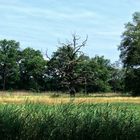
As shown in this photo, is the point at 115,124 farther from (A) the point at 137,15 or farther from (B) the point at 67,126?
(A) the point at 137,15

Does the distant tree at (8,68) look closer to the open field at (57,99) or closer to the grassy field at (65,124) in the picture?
the open field at (57,99)

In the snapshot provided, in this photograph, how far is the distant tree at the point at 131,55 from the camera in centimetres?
10319

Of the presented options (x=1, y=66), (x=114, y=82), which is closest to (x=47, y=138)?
(x=1, y=66)

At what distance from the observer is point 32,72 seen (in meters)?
144

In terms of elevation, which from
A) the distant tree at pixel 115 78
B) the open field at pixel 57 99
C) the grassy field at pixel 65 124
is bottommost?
the grassy field at pixel 65 124

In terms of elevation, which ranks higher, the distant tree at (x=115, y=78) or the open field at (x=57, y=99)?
the distant tree at (x=115, y=78)

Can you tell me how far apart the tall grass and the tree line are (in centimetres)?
8464

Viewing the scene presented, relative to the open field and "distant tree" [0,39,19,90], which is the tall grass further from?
"distant tree" [0,39,19,90]

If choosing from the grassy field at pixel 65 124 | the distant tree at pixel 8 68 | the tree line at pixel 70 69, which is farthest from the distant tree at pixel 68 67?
the grassy field at pixel 65 124

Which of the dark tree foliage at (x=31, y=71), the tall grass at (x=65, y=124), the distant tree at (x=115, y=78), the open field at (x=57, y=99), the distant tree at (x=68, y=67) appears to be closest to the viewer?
the tall grass at (x=65, y=124)

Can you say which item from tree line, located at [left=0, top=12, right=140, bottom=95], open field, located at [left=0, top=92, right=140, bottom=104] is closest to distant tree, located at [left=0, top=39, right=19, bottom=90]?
tree line, located at [left=0, top=12, right=140, bottom=95]

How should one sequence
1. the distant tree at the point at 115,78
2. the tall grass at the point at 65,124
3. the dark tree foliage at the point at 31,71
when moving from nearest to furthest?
the tall grass at the point at 65,124 → the dark tree foliage at the point at 31,71 → the distant tree at the point at 115,78

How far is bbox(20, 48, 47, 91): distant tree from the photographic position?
14212cm

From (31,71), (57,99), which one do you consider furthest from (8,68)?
(57,99)
